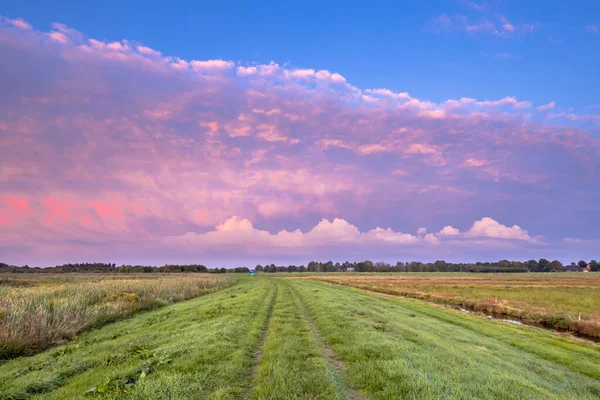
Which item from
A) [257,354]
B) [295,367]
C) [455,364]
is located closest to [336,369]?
[295,367]

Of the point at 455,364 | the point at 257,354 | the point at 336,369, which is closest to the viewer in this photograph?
the point at 336,369

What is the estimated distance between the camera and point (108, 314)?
82.3 feet

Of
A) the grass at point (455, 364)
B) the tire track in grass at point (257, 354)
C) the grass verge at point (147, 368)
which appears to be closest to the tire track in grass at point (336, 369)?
the grass at point (455, 364)

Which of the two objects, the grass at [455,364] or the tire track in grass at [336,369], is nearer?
the tire track in grass at [336,369]

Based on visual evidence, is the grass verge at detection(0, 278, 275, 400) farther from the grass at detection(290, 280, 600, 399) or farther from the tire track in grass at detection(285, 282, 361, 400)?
the grass at detection(290, 280, 600, 399)

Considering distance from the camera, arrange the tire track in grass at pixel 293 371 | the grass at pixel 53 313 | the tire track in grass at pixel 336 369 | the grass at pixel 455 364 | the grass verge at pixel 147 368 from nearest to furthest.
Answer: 1. the tire track in grass at pixel 293 371
2. the grass verge at pixel 147 368
3. the tire track in grass at pixel 336 369
4. the grass at pixel 455 364
5. the grass at pixel 53 313

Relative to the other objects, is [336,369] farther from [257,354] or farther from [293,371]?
[257,354]

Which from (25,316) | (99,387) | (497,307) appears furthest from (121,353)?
(497,307)

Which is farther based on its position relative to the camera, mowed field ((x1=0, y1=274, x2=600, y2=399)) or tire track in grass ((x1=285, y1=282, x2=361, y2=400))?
tire track in grass ((x1=285, y1=282, x2=361, y2=400))

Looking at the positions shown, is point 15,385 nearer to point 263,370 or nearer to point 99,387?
point 99,387

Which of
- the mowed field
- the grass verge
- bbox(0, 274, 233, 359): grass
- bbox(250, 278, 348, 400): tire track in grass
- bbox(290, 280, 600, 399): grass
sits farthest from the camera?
bbox(0, 274, 233, 359): grass

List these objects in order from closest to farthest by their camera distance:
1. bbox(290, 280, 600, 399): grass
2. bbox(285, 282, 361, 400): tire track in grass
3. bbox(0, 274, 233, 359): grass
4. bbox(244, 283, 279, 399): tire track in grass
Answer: bbox(285, 282, 361, 400): tire track in grass, bbox(290, 280, 600, 399): grass, bbox(244, 283, 279, 399): tire track in grass, bbox(0, 274, 233, 359): grass

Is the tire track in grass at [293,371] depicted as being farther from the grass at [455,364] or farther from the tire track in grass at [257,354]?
the grass at [455,364]

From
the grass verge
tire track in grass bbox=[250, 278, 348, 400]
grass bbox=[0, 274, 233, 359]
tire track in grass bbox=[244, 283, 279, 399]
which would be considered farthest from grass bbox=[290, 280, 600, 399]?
grass bbox=[0, 274, 233, 359]
